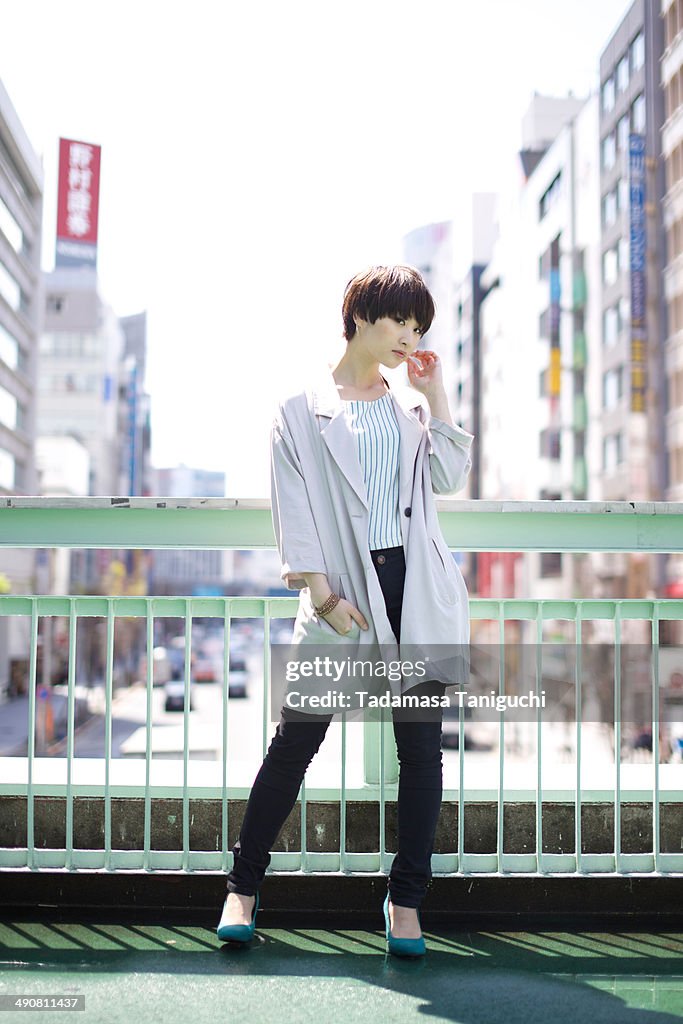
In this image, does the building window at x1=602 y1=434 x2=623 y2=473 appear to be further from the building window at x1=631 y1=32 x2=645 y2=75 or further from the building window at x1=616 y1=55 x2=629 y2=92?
the building window at x1=631 y1=32 x2=645 y2=75

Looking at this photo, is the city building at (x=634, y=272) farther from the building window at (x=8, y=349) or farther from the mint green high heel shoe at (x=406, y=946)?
the mint green high heel shoe at (x=406, y=946)

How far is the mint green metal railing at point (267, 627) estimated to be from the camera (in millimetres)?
2305

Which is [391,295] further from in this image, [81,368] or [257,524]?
[81,368]

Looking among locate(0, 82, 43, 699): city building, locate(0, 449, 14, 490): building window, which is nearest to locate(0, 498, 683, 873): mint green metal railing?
locate(0, 82, 43, 699): city building

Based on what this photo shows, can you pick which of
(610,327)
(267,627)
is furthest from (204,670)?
(267,627)

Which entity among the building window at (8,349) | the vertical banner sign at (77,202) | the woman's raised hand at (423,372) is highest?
the vertical banner sign at (77,202)

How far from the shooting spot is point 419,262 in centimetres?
6862

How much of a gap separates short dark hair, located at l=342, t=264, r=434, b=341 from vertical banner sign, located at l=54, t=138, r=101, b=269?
3555 cm

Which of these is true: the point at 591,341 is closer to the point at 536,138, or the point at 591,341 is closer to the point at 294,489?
the point at 536,138

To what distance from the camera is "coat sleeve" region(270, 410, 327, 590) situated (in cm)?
198

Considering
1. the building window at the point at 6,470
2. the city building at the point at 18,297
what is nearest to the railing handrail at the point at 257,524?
the city building at the point at 18,297

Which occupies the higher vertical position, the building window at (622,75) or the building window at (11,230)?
the building window at (622,75)

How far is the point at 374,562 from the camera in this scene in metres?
2.02

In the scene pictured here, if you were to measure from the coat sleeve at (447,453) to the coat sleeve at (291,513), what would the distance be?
291 millimetres
